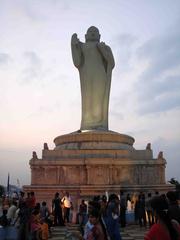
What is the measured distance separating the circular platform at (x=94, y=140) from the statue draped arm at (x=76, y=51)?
4.71m

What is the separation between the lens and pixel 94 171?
2114 centimetres

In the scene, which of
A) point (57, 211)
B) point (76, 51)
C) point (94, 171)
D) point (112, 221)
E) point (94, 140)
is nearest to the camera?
point (112, 221)

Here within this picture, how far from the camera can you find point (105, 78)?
83.7 feet

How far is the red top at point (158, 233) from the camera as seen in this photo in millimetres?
3283

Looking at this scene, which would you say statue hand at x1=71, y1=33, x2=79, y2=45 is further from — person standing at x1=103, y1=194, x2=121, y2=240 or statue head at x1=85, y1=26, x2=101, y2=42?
person standing at x1=103, y1=194, x2=121, y2=240

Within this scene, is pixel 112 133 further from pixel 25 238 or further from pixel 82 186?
pixel 25 238

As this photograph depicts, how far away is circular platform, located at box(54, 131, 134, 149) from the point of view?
74.0 feet

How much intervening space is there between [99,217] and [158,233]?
128 cm

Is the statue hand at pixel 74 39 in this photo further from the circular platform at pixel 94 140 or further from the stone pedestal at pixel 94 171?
the stone pedestal at pixel 94 171

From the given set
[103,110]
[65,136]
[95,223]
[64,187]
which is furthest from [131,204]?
[95,223]

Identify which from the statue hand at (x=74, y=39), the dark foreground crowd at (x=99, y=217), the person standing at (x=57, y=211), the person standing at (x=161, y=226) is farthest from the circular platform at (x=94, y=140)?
the person standing at (x=161, y=226)

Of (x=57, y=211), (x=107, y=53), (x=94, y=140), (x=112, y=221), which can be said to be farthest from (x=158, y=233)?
(x=107, y=53)

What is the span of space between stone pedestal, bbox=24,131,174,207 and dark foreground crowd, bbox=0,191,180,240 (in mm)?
3556

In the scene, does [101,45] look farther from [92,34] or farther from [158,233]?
[158,233]
